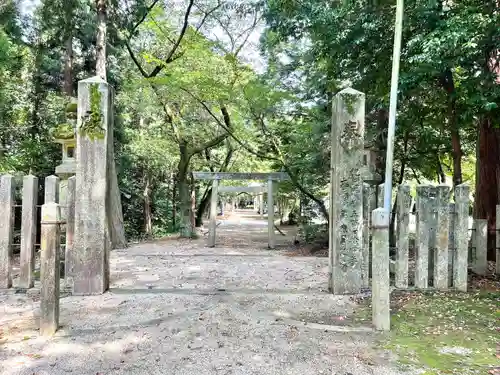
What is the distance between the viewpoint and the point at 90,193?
4387mm

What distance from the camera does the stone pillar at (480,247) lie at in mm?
5117

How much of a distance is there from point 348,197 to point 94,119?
10.6 feet

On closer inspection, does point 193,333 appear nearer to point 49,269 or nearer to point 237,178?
point 49,269

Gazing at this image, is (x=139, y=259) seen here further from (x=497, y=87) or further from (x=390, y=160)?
(x=497, y=87)

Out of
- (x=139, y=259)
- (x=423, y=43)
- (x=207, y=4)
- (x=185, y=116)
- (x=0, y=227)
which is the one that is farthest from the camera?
(x=185, y=116)

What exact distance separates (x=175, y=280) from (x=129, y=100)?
912 centimetres

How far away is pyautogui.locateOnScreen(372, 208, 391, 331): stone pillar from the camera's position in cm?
347

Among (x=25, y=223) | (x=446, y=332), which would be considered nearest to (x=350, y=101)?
(x=446, y=332)

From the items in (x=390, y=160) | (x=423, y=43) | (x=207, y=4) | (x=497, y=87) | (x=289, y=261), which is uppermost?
(x=207, y=4)

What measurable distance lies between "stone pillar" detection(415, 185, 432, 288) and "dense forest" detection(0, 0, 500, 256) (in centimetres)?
152

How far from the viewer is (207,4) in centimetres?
1258

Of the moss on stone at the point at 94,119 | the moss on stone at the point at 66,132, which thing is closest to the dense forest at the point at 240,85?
the moss on stone at the point at 66,132

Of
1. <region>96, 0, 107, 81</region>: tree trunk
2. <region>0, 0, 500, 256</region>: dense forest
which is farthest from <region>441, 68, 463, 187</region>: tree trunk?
<region>96, 0, 107, 81</region>: tree trunk

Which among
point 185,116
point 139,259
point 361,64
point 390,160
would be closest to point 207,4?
point 185,116
